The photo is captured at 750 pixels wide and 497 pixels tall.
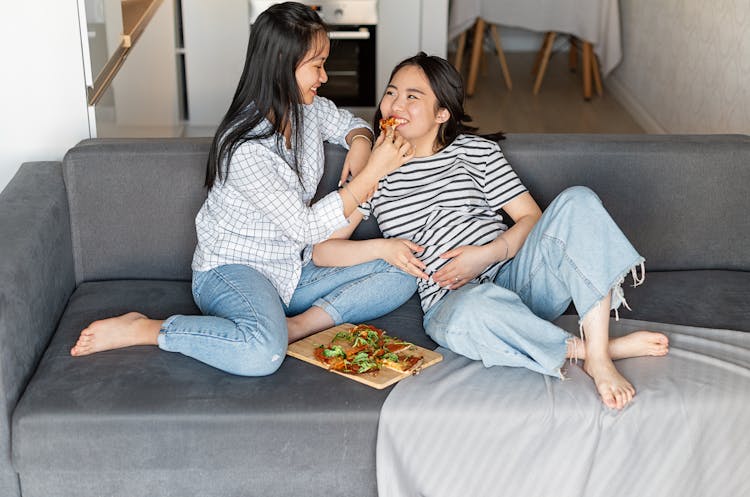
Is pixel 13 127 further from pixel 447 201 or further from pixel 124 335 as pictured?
pixel 447 201

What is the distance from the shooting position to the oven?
14.0ft

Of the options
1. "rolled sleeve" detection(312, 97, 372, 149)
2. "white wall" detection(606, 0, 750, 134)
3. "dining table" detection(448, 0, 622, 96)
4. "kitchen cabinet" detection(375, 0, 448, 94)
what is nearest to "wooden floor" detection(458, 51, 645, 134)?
"white wall" detection(606, 0, 750, 134)

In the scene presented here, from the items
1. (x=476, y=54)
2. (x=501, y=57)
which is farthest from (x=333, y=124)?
(x=501, y=57)

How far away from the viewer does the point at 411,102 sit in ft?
7.28

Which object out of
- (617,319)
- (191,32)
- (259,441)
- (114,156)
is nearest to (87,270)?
(114,156)

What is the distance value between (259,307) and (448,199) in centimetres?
52

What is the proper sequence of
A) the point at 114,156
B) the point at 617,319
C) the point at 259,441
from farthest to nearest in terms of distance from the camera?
the point at 114,156
the point at 617,319
the point at 259,441

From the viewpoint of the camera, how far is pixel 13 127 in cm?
253

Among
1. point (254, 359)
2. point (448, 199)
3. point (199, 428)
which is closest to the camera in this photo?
point (199, 428)

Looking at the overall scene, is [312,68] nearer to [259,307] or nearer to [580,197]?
[259,307]

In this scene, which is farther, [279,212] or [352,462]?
[279,212]

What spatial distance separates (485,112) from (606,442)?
11.4ft

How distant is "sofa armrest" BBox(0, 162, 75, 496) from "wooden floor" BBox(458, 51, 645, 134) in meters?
2.82

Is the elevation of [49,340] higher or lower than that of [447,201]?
lower
